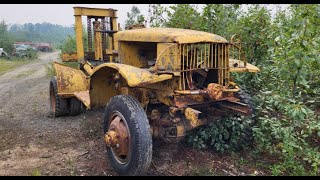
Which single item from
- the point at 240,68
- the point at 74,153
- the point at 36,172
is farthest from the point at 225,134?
the point at 36,172

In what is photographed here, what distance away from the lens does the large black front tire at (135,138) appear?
3904 millimetres

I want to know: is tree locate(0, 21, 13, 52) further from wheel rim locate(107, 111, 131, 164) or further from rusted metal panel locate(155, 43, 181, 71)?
rusted metal panel locate(155, 43, 181, 71)

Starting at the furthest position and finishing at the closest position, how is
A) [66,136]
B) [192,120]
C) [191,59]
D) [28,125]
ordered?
[28,125] < [66,136] < [191,59] < [192,120]

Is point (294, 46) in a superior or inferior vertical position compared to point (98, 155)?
superior

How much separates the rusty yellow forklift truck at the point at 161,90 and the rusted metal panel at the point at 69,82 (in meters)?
1.18

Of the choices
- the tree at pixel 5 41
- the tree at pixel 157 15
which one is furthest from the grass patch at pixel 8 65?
the tree at pixel 157 15

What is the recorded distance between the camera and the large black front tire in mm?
3904

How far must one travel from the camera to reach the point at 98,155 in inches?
196

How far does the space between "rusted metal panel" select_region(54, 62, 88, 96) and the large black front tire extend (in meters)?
2.49

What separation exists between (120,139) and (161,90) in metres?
0.81

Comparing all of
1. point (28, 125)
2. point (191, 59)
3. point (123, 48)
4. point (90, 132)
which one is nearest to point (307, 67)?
point (191, 59)

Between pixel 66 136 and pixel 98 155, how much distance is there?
1149 millimetres
